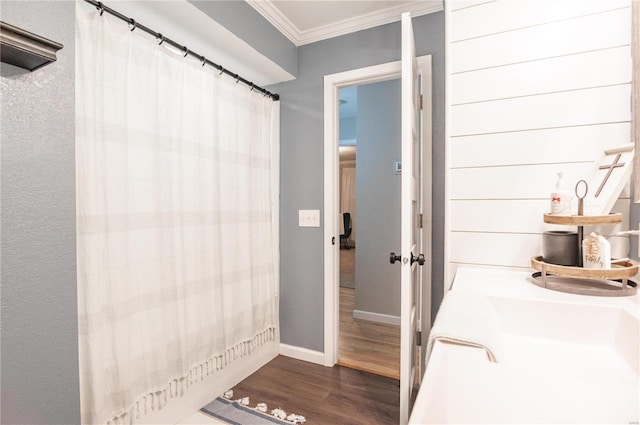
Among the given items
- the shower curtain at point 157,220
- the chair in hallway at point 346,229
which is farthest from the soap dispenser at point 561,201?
the chair in hallway at point 346,229

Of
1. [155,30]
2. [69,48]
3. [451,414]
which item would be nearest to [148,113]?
[69,48]

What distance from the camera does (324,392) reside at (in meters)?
2.04

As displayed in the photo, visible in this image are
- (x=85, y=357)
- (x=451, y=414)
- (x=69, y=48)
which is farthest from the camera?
(x=85, y=357)

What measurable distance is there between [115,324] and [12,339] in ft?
1.24

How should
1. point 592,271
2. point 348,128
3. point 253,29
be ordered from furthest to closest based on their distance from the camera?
point 348,128, point 253,29, point 592,271

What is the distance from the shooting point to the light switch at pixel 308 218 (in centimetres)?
240

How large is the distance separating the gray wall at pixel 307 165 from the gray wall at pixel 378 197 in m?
0.94

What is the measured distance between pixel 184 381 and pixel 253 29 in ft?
6.82

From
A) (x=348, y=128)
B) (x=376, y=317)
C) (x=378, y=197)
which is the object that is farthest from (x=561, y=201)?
(x=348, y=128)

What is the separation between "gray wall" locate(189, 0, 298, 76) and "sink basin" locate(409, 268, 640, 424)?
5.73ft

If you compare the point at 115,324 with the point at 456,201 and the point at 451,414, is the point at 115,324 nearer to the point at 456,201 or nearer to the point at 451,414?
the point at 451,414

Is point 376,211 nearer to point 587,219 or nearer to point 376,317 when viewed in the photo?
point 376,317

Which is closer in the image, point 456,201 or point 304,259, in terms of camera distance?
point 456,201

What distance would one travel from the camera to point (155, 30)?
1685mm
